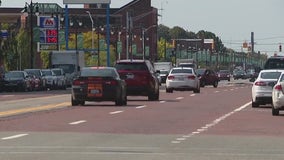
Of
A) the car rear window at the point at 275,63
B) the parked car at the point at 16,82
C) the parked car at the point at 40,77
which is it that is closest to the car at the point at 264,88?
the car rear window at the point at 275,63

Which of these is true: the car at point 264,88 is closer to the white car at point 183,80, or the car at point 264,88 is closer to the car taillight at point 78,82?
the car taillight at point 78,82

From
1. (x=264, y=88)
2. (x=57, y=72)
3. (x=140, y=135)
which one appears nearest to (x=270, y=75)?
(x=264, y=88)

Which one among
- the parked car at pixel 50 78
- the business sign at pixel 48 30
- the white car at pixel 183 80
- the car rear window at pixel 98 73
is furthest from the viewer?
the business sign at pixel 48 30

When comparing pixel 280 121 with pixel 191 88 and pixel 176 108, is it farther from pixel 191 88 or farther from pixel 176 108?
pixel 191 88

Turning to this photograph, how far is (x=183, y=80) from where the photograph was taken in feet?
174

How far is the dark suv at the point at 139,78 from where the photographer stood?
130 feet

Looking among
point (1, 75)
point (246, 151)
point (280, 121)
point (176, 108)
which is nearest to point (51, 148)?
point (246, 151)

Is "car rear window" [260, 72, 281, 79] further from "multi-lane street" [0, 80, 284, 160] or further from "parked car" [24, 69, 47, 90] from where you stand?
"parked car" [24, 69, 47, 90]

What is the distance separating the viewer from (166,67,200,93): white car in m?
52.8

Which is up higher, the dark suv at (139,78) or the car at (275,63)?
the car at (275,63)

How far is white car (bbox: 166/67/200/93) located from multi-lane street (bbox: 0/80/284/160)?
22866mm

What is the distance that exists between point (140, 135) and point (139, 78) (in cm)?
2020

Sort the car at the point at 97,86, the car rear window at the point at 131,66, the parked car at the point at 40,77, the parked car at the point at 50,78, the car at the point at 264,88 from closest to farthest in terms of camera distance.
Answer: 1. the car at the point at 264,88
2. the car at the point at 97,86
3. the car rear window at the point at 131,66
4. the parked car at the point at 40,77
5. the parked car at the point at 50,78

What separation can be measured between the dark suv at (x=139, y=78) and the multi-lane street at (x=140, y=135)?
9652 mm
